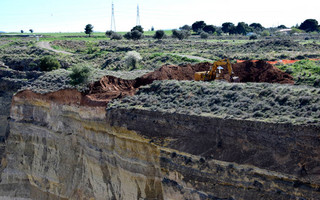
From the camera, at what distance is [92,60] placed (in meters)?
52.8

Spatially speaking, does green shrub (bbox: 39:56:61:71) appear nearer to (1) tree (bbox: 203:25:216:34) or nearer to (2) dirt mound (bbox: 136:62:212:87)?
(2) dirt mound (bbox: 136:62:212:87)

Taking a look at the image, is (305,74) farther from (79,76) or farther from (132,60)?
(132,60)

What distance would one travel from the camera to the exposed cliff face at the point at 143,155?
14203 mm

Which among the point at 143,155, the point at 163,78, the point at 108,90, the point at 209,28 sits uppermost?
the point at 209,28

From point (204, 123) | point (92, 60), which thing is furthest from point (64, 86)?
point (92, 60)

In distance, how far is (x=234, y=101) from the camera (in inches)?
725

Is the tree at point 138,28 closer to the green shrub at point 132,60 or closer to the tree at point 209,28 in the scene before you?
the tree at point 209,28

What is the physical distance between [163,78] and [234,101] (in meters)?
9.20

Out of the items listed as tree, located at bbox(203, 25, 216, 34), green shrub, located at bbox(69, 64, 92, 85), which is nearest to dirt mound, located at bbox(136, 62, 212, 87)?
green shrub, located at bbox(69, 64, 92, 85)

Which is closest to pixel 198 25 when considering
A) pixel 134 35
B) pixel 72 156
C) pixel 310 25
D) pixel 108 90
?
pixel 310 25

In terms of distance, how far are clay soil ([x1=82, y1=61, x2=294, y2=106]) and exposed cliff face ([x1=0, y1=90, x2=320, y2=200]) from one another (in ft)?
3.87

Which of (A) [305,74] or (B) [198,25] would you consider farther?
(B) [198,25]

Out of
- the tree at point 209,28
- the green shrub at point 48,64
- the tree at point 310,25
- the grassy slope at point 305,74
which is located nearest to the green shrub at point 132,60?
the green shrub at point 48,64

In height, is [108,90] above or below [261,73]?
below
